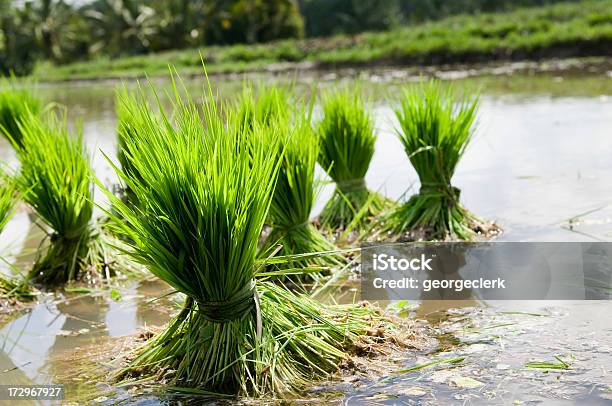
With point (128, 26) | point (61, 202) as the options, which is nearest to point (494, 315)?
point (61, 202)

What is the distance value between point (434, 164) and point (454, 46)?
18828mm

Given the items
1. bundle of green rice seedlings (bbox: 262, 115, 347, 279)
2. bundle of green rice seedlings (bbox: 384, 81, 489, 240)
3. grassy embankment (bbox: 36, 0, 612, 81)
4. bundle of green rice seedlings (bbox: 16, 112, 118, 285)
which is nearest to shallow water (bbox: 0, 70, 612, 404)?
bundle of green rice seedlings (bbox: 384, 81, 489, 240)

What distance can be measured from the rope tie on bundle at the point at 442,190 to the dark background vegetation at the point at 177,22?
3650 centimetres

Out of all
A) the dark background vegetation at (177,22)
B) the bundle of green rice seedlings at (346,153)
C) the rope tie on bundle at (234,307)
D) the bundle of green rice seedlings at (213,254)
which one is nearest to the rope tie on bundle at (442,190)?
the bundle of green rice seedlings at (346,153)

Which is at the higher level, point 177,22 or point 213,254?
point 177,22

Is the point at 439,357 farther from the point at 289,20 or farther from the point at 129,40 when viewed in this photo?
the point at 129,40

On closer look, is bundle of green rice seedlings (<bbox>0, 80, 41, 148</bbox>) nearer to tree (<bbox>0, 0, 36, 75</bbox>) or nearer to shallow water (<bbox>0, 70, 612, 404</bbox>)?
shallow water (<bbox>0, 70, 612, 404</bbox>)

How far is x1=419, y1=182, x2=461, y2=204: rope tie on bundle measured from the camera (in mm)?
5215

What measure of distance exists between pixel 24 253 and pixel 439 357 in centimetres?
386

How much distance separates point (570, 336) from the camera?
3438 mm

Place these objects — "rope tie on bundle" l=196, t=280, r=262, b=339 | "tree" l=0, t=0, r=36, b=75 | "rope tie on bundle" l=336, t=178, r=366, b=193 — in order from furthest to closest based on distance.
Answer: "tree" l=0, t=0, r=36, b=75 < "rope tie on bundle" l=336, t=178, r=366, b=193 < "rope tie on bundle" l=196, t=280, r=262, b=339

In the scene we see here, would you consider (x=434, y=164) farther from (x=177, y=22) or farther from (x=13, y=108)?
(x=177, y=22)

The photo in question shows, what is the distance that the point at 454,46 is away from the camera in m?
23.2

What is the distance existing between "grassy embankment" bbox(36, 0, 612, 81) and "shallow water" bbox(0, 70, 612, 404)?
35.2 feet
